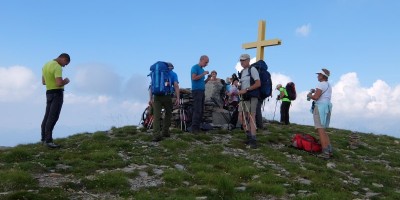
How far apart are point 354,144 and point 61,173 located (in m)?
14.4

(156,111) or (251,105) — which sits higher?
(251,105)

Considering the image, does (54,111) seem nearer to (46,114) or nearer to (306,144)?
(46,114)

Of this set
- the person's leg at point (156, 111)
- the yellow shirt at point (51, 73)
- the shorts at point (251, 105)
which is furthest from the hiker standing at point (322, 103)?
the yellow shirt at point (51, 73)

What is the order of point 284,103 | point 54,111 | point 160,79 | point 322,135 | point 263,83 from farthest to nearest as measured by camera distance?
point 284,103, point 263,83, point 160,79, point 322,135, point 54,111

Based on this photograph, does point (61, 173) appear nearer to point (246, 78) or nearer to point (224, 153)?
point (224, 153)

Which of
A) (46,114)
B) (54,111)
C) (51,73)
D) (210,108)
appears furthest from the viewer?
(210,108)

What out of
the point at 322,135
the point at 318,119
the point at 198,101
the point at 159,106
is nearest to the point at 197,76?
the point at 198,101

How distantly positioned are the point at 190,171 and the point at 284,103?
13800mm

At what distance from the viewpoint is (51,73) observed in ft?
47.4

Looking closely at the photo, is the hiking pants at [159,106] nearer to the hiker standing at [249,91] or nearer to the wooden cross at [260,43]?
the hiker standing at [249,91]

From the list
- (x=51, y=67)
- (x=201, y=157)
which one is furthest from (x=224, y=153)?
(x=51, y=67)

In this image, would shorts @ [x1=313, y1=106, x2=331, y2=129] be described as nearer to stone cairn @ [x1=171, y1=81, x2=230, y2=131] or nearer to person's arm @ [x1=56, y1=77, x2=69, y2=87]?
stone cairn @ [x1=171, y1=81, x2=230, y2=131]

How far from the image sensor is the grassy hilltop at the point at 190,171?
10.4 metres

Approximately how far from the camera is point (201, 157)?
14.3 metres
